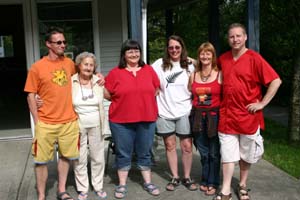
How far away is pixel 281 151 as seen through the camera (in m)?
6.11

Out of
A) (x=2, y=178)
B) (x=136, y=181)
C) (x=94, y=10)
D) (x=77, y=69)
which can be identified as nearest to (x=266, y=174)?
(x=136, y=181)

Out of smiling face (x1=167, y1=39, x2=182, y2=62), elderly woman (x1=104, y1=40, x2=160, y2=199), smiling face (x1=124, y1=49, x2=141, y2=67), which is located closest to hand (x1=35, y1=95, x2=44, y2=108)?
elderly woman (x1=104, y1=40, x2=160, y2=199)

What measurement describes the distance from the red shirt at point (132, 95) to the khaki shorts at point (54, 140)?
44cm

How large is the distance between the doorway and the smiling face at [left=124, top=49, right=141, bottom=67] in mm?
5339

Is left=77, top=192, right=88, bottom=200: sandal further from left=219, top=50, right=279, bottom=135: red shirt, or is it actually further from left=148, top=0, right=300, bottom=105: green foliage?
left=148, top=0, right=300, bottom=105: green foliage

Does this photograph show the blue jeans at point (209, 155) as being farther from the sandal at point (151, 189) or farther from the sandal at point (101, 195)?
the sandal at point (101, 195)

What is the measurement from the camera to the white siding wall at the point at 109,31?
23.2 feet

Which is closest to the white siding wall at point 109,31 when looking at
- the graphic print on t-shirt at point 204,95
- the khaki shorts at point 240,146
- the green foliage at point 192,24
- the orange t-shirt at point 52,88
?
the orange t-shirt at point 52,88

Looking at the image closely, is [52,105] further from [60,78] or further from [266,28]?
[266,28]

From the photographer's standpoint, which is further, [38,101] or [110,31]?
[110,31]

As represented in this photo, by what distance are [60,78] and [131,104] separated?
70cm

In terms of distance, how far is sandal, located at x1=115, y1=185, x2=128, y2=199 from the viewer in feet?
13.6

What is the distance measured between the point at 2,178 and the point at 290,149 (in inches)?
→ 163

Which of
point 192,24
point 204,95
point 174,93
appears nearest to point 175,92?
point 174,93
